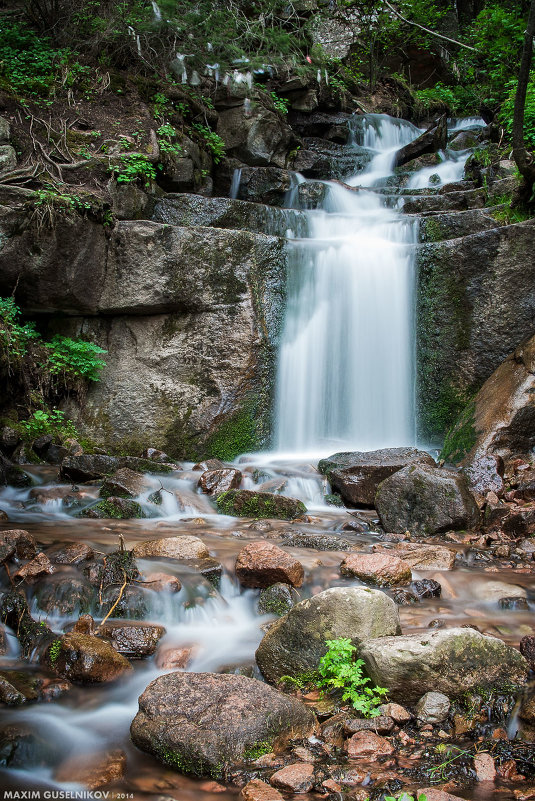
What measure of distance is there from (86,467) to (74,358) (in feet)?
7.33

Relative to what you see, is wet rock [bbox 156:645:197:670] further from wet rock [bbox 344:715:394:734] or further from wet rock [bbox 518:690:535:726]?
wet rock [bbox 518:690:535:726]

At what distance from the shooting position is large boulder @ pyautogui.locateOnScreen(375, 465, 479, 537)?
222 inches

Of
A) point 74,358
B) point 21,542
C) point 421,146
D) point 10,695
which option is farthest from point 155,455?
point 421,146

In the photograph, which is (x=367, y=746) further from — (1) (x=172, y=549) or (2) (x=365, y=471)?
(2) (x=365, y=471)

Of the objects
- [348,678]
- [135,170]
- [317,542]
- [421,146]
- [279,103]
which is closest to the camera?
[348,678]

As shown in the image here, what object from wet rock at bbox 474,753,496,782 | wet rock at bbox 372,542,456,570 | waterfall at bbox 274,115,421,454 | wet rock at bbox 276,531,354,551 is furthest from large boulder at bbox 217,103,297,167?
wet rock at bbox 474,753,496,782

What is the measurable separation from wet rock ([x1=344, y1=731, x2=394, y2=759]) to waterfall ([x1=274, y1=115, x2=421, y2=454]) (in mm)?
6104

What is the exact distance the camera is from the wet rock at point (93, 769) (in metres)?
2.35

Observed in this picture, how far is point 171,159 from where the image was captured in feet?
33.2

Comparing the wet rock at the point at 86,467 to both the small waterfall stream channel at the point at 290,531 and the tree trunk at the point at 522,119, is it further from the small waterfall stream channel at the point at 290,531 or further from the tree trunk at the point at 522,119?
the tree trunk at the point at 522,119

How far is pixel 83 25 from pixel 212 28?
8.90 ft

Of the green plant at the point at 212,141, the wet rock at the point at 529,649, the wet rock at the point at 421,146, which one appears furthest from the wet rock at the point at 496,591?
the wet rock at the point at 421,146

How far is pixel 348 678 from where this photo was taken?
289 centimetres

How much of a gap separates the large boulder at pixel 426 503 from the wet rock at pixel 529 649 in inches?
Answer: 101
